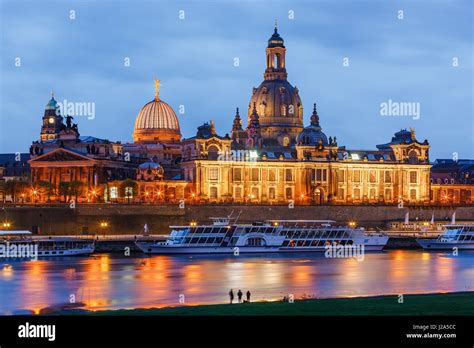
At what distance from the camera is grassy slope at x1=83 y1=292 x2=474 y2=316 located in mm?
31172

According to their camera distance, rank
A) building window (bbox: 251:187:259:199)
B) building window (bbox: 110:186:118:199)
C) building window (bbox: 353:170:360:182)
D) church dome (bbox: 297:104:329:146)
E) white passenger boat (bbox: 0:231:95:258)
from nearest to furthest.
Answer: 1. white passenger boat (bbox: 0:231:95:258)
2. building window (bbox: 110:186:118:199)
3. building window (bbox: 251:187:259:199)
4. church dome (bbox: 297:104:329:146)
5. building window (bbox: 353:170:360:182)

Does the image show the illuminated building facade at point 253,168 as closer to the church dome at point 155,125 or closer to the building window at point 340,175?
the building window at point 340,175

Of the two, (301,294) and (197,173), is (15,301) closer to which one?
(301,294)

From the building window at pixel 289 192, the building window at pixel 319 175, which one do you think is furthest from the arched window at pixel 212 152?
the building window at pixel 319 175

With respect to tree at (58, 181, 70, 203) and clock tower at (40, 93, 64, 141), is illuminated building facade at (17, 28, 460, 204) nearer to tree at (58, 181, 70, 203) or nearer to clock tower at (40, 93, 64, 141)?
tree at (58, 181, 70, 203)

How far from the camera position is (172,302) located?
41.4 metres

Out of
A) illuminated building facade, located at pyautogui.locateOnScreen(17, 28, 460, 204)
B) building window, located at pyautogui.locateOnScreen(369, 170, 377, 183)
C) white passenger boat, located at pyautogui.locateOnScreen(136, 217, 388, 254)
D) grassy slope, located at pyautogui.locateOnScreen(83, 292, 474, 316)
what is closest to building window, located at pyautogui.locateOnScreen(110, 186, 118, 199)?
illuminated building facade, located at pyautogui.locateOnScreen(17, 28, 460, 204)

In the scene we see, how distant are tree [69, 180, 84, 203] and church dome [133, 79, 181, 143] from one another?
25.5 m

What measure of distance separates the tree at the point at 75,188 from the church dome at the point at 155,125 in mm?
25511

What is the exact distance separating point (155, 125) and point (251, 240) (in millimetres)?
54937

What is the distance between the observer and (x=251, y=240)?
7494 centimetres

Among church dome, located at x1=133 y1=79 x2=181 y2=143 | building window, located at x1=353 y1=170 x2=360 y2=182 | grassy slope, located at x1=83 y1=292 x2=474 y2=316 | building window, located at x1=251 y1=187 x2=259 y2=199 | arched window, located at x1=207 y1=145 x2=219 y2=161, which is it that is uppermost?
church dome, located at x1=133 y1=79 x2=181 y2=143

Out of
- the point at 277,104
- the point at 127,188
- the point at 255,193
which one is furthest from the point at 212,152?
the point at 277,104
